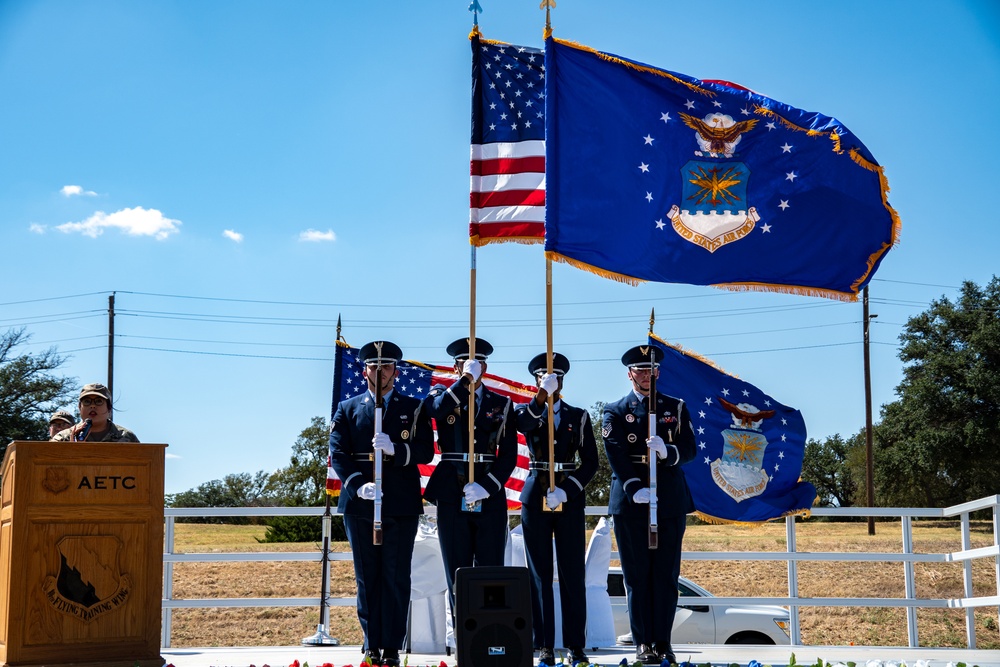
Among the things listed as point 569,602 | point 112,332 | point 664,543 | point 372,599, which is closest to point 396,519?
point 372,599

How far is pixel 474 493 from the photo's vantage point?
7.31 metres

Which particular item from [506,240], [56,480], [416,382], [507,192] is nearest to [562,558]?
[506,240]

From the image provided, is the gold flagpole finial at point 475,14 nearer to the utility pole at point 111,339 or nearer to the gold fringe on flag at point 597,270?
the gold fringe on flag at point 597,270

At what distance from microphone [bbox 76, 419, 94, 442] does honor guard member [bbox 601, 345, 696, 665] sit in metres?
3.28

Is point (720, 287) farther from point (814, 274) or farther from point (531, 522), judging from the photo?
point (531, 522)

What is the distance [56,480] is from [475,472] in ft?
8.93

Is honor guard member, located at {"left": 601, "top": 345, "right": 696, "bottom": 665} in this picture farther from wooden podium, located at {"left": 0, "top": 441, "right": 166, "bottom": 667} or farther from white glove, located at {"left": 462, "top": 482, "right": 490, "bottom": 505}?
wooden podium, located at {"left": 0, "top": 441, "right": 166, "bottom": 667}

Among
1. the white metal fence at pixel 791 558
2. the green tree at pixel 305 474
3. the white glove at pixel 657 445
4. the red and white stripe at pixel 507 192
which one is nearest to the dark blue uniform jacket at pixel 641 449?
the white glove at pixel 657 445

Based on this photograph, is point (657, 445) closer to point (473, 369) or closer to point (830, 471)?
point (473, 369)

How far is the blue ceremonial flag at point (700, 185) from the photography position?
796cm

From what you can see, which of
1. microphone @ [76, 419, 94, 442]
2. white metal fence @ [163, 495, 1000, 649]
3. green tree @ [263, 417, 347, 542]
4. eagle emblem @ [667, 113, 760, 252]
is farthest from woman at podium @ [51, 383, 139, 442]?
green tree @ [263, 417, 347, 542]

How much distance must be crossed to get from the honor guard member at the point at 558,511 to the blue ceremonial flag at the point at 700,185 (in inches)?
42.0

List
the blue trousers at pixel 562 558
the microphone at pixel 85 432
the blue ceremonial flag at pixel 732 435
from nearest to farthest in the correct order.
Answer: the microphone at pixel 85 432 → the blue trousers at pixel 562 558 → the blue ceremonial flag at pixel 732 435

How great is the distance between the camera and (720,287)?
7898 mm
